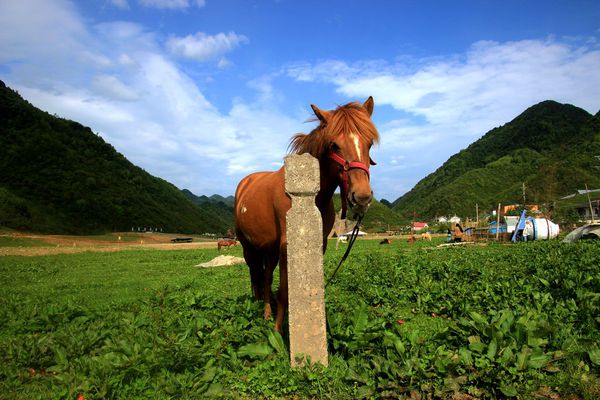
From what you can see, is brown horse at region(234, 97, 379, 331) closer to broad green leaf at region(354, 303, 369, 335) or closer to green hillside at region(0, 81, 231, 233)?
broad green leaf at region(354, 303, 369, 335)

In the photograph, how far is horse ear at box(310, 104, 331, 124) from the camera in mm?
4932

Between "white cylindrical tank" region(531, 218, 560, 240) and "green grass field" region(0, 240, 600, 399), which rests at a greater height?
"white cylindrical tank" region(531, 218, 560, 240)

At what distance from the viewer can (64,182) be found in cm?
8238

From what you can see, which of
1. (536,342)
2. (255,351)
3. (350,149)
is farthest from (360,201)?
(536,342)

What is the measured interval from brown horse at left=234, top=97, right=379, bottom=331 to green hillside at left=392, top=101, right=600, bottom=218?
70.3 metres

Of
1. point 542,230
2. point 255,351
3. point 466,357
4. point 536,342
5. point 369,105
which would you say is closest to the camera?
point 466,357

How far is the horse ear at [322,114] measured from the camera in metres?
4.93

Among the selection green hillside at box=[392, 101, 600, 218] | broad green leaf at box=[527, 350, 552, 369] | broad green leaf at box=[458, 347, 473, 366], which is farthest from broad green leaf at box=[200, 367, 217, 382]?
green hillside at box=[392, 101, 600, 218]

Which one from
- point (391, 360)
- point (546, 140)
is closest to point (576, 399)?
point (391, 360)

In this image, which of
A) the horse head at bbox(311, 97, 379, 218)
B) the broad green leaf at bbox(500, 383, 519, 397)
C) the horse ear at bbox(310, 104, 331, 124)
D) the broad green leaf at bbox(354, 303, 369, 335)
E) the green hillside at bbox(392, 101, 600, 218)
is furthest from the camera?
the green hillside at bbox(392, 101, 600, 218)

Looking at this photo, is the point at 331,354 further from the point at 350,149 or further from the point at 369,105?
the point at 369,105

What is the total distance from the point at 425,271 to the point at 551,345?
6.35 metres

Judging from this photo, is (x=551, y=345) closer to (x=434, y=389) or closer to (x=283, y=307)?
(x=434, y=389)

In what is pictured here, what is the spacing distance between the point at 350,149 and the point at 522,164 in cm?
15318
